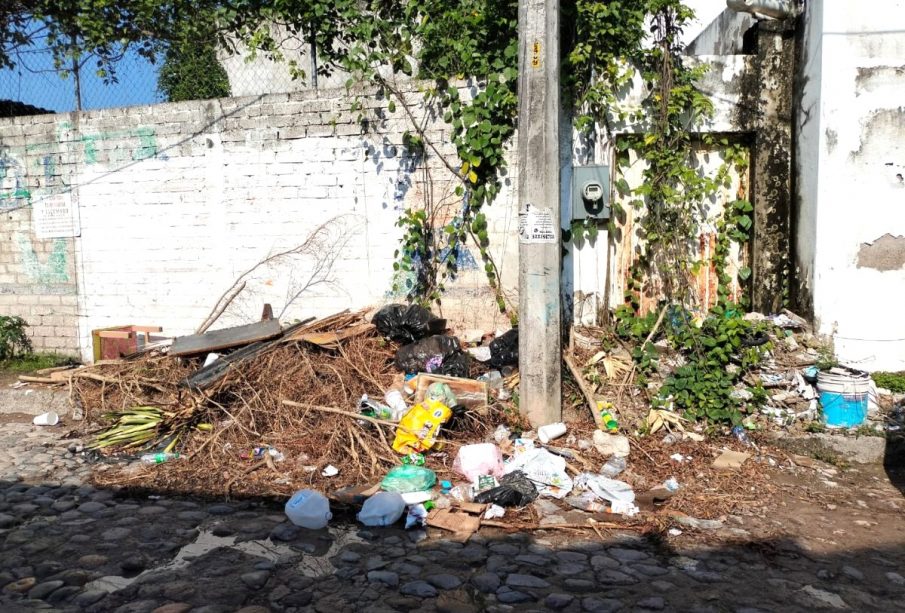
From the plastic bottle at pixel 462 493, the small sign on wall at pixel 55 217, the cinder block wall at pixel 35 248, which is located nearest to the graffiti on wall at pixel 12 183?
the cinder block wall at pixel 35 248

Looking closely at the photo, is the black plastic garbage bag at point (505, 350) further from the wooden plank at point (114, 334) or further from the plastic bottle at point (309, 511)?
the wooden plank at point (114, 334)

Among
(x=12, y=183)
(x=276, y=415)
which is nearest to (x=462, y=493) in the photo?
(x=276, y=415)

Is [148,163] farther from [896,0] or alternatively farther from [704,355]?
[896,0]

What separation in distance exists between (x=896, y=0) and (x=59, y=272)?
28.7 ft

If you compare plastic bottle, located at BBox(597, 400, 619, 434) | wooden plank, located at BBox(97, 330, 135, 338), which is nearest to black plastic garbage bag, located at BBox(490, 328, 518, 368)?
plastic bottle, located at BBox(597, 400, 619, 434)

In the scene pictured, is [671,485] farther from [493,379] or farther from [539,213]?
[539,213]

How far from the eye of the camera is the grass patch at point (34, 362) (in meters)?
8.41

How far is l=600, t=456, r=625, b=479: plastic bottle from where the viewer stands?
16.1 ft

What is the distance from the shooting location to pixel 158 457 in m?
5.44

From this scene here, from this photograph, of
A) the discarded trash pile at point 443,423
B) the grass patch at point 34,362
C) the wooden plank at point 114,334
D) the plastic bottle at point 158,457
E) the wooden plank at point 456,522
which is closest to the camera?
the wooden plank at point 456,522

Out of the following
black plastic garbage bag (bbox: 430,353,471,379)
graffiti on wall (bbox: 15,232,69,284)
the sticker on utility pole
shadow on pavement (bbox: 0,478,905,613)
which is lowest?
shadow on pavement (bbox: 0,478,905,613)

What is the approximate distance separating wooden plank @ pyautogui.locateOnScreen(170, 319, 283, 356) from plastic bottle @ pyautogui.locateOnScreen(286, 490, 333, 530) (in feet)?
8.11

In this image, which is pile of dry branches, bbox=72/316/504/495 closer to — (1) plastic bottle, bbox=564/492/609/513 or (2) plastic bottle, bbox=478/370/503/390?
(2) plastic bottle, bbox=478/370/503/390

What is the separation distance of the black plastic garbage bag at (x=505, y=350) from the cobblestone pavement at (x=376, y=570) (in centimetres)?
232
